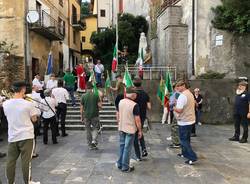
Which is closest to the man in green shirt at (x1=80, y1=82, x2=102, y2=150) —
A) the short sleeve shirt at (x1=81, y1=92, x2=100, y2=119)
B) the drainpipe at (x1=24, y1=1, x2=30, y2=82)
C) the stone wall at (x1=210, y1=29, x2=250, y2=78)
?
the short sleeve shirt at (x1=81, y1=92, x2=100, y2=119)

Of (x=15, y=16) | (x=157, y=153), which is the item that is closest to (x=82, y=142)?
(x=157, y=153)

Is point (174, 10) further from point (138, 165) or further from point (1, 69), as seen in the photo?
point (138, 165)

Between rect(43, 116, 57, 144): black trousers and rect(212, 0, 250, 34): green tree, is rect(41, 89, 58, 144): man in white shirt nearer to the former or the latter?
rect(43, 116, 57, 144): black trousers

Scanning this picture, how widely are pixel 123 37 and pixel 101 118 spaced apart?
15.5 metres

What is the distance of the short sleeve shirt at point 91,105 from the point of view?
34.8ft

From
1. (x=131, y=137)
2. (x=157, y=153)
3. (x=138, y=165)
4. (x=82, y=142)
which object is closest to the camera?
(x=131, y=137)

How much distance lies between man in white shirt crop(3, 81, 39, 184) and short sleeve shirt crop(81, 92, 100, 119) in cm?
387

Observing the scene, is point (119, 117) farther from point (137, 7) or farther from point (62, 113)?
point (137, 7)

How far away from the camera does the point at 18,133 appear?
6.68m

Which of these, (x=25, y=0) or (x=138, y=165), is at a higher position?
(x=25, y=0)

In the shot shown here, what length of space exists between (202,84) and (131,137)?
32.1ft

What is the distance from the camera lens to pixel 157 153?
10.4m

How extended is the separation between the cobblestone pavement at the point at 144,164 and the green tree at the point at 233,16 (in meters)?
7.28

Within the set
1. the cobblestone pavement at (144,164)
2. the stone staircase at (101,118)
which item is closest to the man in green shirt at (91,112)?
the cobblestone pavement at (144,164)
